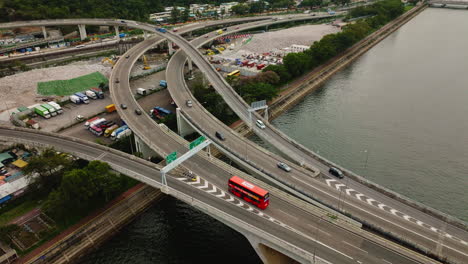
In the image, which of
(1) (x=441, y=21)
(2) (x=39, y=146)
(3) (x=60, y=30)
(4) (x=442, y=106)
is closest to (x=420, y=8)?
(1) (x=441, y=21)

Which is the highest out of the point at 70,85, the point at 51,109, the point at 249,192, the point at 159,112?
the point at 70,85

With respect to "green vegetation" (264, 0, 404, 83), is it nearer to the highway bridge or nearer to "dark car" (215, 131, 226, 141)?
"dark car" (215, 131, 226, 141)

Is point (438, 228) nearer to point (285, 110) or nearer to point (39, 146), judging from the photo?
point (285, 110)

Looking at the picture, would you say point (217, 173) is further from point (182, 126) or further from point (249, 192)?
point (182, 126)

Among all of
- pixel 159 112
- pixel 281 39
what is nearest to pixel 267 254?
pixel 159 112

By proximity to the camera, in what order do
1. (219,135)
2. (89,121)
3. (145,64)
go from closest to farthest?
(219,135) < (89,121) < (145,64)

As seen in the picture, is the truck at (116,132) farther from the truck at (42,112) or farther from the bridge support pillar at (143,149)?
the truck at (42,112)

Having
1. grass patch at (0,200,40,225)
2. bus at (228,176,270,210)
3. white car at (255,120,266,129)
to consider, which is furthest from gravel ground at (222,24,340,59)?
grass patch at (0,200,40,225)

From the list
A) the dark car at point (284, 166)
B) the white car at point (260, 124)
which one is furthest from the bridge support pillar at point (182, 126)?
the dark car at point (284, 166)
